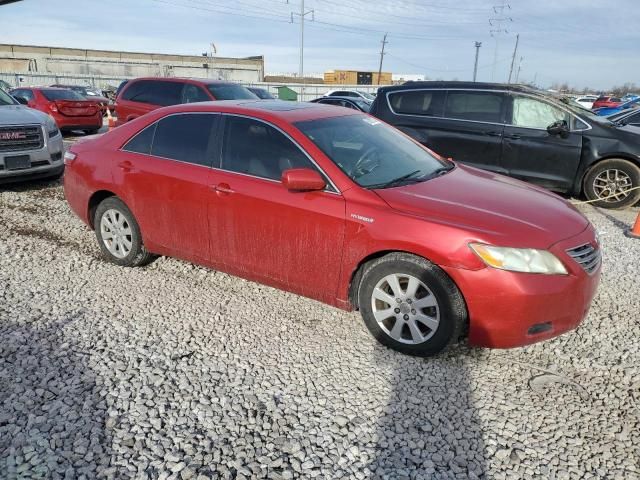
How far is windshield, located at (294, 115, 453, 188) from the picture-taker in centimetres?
352

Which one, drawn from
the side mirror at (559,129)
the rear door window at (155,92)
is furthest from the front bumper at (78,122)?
the side mirror at (559,129)

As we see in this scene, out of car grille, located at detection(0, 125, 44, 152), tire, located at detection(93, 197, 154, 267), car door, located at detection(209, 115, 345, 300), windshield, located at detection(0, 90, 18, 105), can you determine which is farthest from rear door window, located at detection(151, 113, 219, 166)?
windshield, located at detection(0, 90, 18, 105)

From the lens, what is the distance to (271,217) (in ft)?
11.6

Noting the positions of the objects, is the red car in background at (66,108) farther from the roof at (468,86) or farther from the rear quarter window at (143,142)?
the rear quarter window at (143,142)

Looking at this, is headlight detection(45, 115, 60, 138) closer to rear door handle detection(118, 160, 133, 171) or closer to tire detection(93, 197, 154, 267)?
tire detection(93, 197, 154, 267)

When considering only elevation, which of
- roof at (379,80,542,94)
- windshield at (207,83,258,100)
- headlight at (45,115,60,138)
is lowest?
headlight at (45,115,60,138)

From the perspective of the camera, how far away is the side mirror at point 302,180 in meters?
3.27

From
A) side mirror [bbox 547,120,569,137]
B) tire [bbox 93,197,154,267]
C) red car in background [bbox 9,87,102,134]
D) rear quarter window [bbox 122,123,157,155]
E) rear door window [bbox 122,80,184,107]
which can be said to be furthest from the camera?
red car in background [bbox 9,87,102,134]

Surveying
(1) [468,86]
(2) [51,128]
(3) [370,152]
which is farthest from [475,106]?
(2) [51,128]

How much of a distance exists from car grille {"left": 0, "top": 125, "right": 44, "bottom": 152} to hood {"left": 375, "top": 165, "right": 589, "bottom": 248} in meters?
5.95

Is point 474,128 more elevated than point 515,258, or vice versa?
point 474,128

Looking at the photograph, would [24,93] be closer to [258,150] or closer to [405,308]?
[258,150]

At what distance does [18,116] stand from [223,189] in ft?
17.0

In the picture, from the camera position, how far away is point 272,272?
3.65m
